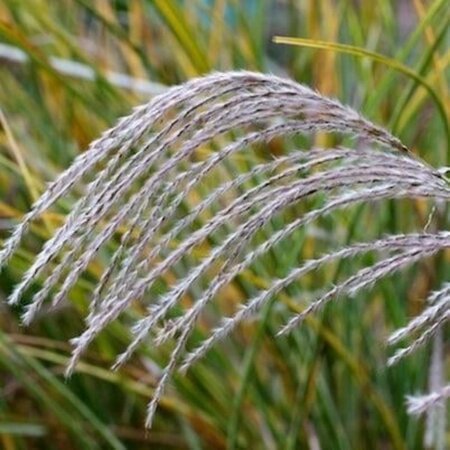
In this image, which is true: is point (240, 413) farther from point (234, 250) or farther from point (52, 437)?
point (234, 250)

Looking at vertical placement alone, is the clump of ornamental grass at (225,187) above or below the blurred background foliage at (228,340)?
above

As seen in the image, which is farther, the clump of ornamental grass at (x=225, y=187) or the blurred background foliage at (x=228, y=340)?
the blurred background foliage at (x=228, y=340)

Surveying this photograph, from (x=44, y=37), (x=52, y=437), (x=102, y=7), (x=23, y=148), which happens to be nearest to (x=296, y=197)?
(x=52, y=437)

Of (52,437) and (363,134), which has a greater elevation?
(363,134)

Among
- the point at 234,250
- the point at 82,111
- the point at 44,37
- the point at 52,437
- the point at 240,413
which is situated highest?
the point at 234,250

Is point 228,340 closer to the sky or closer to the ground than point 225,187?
closer to the ground

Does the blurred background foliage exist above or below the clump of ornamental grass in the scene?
below

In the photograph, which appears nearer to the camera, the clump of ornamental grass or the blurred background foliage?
the clump of ornamental grass

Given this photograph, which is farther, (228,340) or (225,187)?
(228,340)
